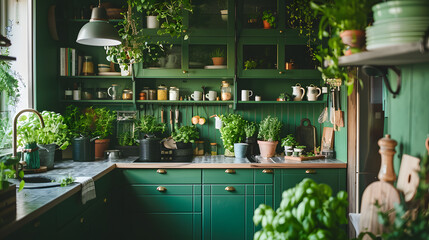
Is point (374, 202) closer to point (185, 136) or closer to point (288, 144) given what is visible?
point (288, 144)

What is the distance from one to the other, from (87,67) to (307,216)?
11.1 ft

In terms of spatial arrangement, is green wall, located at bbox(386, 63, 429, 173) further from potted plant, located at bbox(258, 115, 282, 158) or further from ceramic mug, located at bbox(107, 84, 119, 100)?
ceramic mug, located at bbox(107, 84, 119, 100)

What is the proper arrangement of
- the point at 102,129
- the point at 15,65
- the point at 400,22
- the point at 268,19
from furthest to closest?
1. the point at 102,129
2. the point at 268,19
3. the point at 15,65
4. the point at 400,22

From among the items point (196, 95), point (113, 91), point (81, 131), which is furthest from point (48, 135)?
point (196, 95)

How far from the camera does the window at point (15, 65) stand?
3150mm

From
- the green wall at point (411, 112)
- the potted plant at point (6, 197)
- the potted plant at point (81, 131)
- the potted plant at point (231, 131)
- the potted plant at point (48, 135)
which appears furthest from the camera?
the potted plant at point (231, 131)

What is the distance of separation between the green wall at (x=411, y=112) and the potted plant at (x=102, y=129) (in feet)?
9.72

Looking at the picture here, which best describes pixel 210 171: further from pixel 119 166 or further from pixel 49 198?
pixel 49 198

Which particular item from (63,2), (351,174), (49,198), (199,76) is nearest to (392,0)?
(49,198)

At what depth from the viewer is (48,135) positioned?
3.26 m

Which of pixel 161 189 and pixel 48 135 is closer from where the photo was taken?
pixel 48 135

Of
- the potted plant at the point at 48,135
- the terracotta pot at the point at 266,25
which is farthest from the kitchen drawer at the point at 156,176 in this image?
the terracotta pot at the point at 266,25

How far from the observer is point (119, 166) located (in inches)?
138

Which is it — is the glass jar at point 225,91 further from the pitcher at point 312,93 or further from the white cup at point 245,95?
the pitcher at point 312,93
